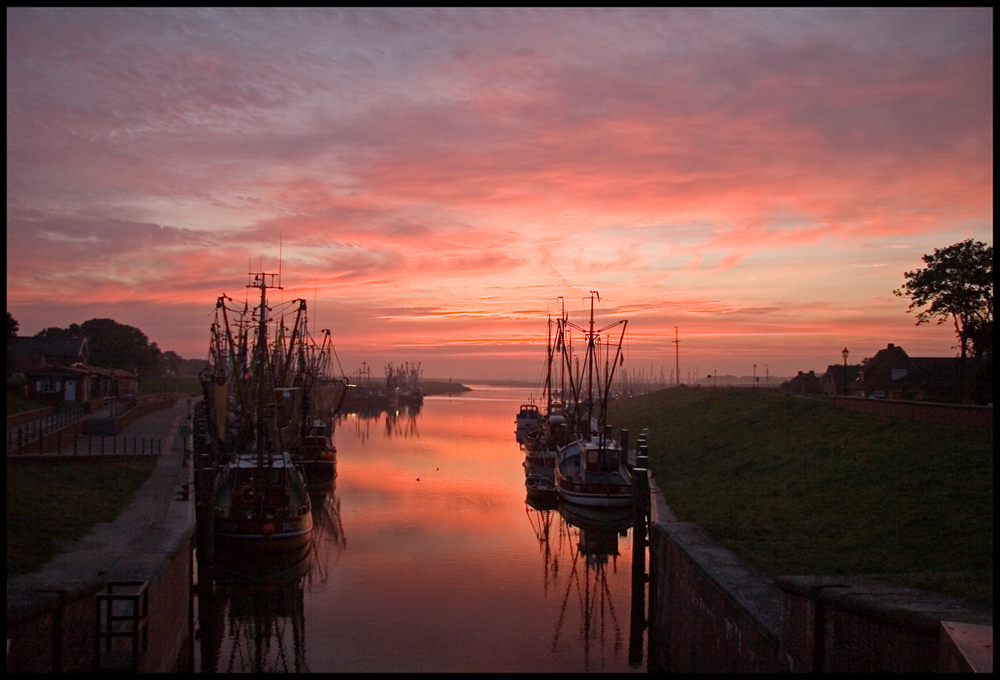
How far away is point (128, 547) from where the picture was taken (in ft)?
66.9

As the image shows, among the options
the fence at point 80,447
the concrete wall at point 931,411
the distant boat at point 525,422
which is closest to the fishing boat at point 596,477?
the concrete wall at point 931,411

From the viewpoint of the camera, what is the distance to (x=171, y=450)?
4344 cm

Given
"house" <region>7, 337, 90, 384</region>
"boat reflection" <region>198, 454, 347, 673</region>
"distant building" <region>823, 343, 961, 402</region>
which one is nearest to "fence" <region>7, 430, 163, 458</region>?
"boat reflection" <region>198, 454, 347, 673</region>

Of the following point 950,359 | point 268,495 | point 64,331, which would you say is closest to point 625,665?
point 268,495

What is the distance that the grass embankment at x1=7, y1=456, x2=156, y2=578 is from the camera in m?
18.5

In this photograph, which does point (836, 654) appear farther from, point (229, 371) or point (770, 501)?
point (229, 371)

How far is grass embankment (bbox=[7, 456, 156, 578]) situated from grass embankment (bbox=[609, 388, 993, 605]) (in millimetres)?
16294

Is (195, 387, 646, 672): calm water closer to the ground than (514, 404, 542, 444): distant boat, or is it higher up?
closer to the ground

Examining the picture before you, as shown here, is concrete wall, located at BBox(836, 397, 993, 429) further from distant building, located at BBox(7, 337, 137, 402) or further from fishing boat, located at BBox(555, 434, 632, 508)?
distant building, located at BBox(7, 337, 137, 402)

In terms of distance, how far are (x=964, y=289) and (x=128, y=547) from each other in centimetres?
4393

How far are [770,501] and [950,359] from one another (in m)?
54.2

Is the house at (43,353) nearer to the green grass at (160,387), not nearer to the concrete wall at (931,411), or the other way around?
the green grass at (160,387)

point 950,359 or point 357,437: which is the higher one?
point 950,359

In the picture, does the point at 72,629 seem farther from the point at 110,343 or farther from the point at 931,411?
the point at 110,343
